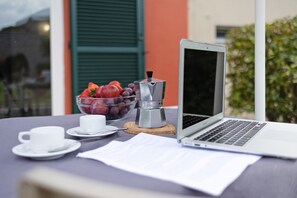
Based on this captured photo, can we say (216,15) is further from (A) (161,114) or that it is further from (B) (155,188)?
(B) (155,188)

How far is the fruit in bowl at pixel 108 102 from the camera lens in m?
1.38

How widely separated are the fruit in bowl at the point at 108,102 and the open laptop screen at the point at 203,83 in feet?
1.17

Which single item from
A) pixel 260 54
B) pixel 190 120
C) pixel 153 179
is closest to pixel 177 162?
pixel 153 179

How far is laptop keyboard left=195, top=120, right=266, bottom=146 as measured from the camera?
3.48ft

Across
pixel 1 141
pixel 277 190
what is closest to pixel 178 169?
pixel 277 190

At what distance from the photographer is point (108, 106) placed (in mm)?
1389

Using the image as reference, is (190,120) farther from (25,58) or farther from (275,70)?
(25,58)

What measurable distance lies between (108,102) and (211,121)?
0.45m

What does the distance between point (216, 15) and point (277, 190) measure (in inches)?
153

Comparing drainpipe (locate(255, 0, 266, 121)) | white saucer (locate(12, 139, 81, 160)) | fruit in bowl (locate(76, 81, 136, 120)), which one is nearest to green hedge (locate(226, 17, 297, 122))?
drainpipe (locate(255, 0, 266, 121))

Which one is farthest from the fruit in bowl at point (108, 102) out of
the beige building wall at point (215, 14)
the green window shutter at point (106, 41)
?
the beige building wall at point (215, 14)

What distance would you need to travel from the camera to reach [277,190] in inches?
32.4

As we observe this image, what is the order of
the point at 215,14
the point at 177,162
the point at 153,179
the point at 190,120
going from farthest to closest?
the point at 215,14, the point at 190,120, the point at 177,162, the point at 153,179

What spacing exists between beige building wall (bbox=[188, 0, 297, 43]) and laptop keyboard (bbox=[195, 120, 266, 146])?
2.77 meters
